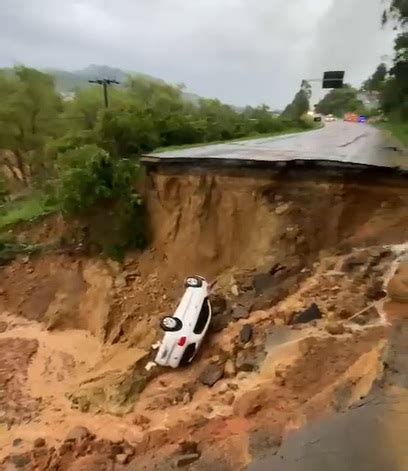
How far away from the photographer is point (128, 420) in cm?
688

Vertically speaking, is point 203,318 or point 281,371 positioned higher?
point 281,371

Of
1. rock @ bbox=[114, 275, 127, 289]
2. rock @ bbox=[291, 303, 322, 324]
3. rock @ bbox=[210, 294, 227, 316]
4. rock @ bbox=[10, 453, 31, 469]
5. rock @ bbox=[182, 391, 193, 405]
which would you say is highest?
rock @ bbox=[291, 303, 322, 324]

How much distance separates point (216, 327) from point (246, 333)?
0.73 metres

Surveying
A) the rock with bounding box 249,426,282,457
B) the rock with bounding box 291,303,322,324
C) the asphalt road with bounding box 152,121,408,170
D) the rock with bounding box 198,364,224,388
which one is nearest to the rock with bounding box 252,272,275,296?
the rock with bounding box 291,303,322,324

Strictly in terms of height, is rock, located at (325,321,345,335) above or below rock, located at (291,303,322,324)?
above

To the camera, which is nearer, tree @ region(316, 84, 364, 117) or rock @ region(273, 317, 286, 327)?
rock @ region(273, 317, 286, 327)

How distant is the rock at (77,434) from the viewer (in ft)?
21.9

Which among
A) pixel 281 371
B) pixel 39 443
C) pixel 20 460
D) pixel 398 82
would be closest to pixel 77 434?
pixel 39 443

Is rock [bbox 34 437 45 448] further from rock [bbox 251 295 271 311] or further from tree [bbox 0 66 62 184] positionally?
tree [bbox 0 66 62 184]

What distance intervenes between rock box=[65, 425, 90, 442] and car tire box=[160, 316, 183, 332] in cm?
168

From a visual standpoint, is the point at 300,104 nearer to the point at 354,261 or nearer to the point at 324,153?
the point at 324,153

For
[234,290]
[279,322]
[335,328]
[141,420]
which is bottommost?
[141,420]

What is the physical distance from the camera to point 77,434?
6773mm

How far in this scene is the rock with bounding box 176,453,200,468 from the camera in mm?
5285
